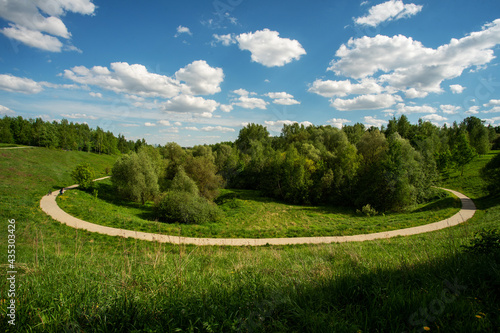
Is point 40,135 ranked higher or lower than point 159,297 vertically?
higher

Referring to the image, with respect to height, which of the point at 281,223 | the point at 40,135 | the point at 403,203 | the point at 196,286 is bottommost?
the point at 281,223

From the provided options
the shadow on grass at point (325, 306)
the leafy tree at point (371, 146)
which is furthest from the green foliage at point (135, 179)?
the leafy tree at point (371, 146)

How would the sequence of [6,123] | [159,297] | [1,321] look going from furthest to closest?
[6,123], [159,297], [1,321]

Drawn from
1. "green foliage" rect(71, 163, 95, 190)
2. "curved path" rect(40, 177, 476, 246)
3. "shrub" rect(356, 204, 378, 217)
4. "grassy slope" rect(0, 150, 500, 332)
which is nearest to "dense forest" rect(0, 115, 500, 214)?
"shrub" rect(356, 204, 378, 217)

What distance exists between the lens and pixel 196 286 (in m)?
3.51

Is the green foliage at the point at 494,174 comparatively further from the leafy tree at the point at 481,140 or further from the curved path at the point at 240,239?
the leafy tree at the point at 481,140

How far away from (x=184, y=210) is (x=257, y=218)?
9592 mm

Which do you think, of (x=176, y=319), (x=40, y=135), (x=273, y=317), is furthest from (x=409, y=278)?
(x=40, y=135)

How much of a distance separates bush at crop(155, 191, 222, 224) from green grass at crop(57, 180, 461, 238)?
1.22m

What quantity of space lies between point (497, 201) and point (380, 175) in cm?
1202

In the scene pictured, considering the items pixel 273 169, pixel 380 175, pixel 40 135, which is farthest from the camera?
pixel 40 135

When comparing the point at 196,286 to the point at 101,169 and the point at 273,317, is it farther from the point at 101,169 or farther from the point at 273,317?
the point at 101,169

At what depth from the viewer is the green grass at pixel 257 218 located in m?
18.3

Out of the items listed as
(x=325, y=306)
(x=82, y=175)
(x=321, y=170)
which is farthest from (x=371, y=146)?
(x=82, y=175)
